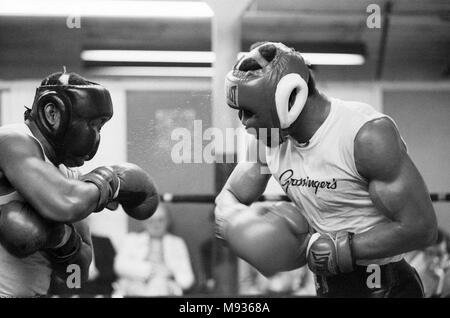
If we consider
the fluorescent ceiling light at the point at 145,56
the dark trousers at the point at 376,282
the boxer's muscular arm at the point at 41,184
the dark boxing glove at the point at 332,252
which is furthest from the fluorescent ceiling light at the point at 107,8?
the dark trousers at the point at 376,282

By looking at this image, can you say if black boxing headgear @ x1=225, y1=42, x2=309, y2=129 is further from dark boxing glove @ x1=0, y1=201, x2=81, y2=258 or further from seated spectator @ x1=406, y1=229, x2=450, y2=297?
dark boxing glove @ x1=0, y1=201, x2=81, y2=258

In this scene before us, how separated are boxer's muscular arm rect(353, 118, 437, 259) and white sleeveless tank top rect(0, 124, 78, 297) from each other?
3.72 feet

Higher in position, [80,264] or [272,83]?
[272,83]

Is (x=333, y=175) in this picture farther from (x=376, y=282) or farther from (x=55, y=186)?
(x=55, y=186)

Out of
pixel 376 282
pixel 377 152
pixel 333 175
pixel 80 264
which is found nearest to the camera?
pixel 377 152

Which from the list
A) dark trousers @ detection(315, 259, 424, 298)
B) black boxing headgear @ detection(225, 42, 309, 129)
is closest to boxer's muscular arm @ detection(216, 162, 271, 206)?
black boxing headgear @ detection(225, 42, 309, 129)

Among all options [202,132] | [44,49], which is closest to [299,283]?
[202,132]

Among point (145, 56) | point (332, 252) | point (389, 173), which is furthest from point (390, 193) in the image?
point (145, 56)

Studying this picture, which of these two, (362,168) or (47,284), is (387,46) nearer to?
(362,168)

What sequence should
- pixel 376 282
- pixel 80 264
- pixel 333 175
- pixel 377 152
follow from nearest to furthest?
pixel 377 152 → pixel 333 175 → pixel 376 282 → pixel 80 264

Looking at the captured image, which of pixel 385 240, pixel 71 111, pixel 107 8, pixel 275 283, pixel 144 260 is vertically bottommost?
pixel 275 283

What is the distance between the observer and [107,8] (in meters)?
3.12

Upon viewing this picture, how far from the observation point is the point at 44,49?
310 centimetres

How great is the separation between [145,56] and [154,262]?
0.85m
